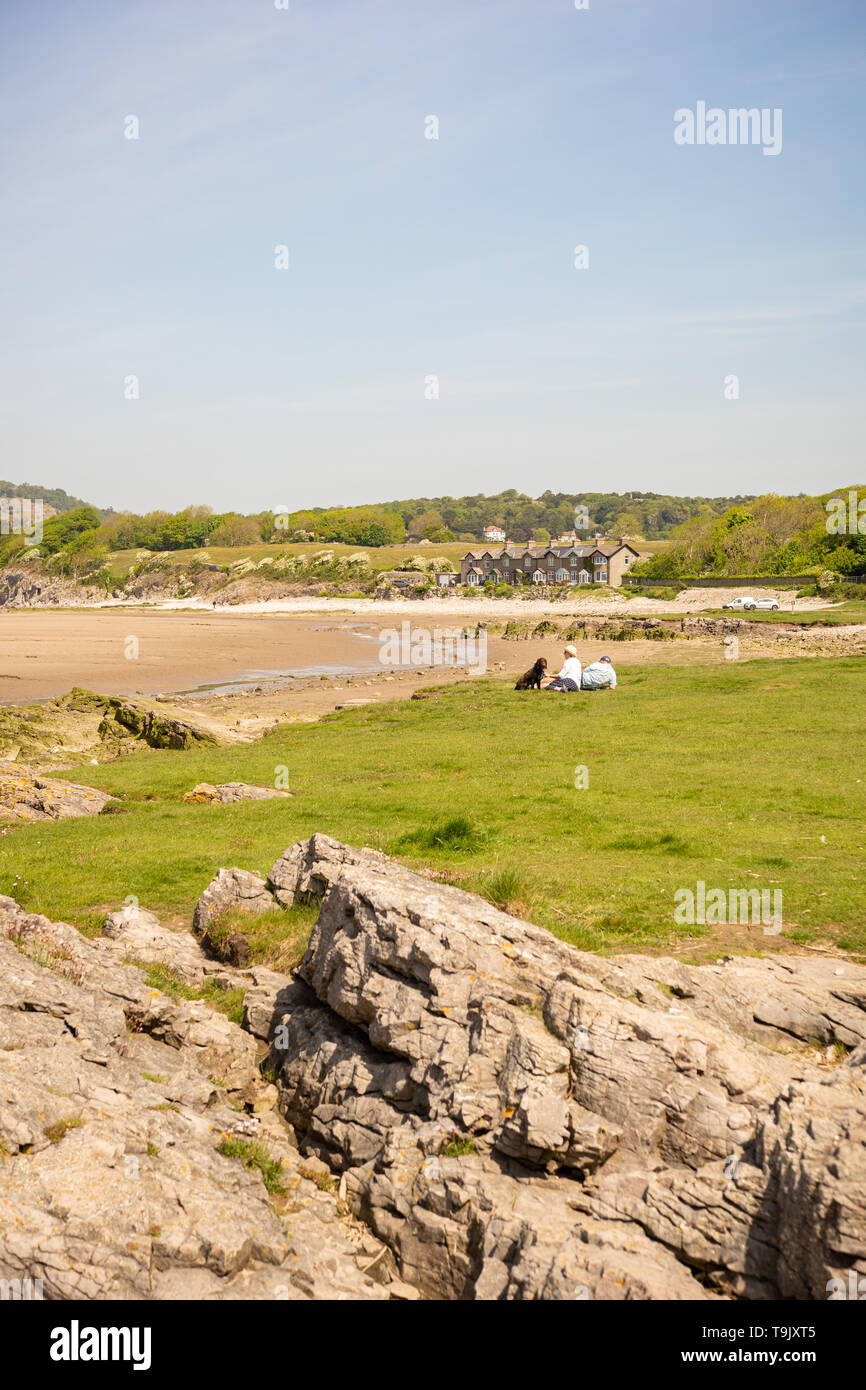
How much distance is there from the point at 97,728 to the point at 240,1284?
29.9 meters

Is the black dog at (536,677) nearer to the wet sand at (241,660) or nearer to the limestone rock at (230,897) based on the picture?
the wet sand at (241,660)

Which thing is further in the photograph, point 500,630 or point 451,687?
point 500,630

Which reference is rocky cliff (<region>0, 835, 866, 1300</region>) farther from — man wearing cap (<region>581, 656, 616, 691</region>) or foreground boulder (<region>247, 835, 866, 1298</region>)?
man wearing cap (<region>581, 656, 616, 691</region>)

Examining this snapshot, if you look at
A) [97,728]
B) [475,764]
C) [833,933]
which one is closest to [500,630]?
[97,728]

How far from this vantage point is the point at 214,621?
377ft

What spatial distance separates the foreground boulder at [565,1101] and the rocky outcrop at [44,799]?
39.1 feet

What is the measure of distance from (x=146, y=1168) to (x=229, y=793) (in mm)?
15086

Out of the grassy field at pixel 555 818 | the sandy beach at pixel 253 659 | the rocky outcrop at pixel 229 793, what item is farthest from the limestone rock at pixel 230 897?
the sandy beach at pixel 253 659

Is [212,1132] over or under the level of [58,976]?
under

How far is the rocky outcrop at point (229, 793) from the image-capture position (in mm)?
21281
